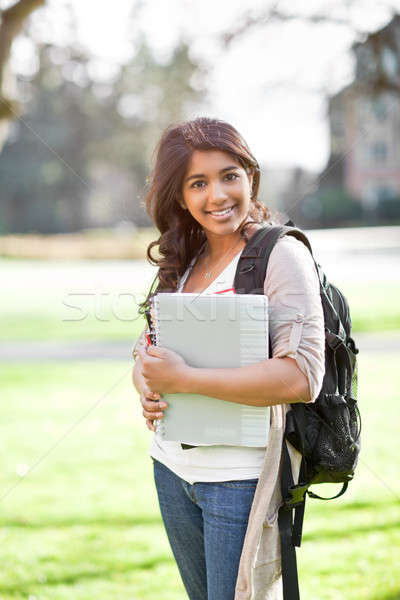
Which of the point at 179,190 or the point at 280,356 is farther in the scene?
the point at 179,190

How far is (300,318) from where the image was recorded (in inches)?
61.1

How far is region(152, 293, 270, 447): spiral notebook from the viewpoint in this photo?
159cm

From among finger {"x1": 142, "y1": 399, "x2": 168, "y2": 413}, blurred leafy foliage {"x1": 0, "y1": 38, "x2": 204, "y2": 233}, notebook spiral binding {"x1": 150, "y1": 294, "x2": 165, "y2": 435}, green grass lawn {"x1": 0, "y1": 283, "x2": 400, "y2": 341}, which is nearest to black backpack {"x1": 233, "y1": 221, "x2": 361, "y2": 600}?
notebook spiral binding {"x1": 150, "y1": 294, "x2": 165, "y2": 435}

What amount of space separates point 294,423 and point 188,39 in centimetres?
964

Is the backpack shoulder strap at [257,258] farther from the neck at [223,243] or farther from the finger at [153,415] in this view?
the finger at [153,415]

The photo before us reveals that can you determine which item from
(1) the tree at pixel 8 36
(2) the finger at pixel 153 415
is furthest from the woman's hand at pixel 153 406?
(1) the tree at pixel 8 36

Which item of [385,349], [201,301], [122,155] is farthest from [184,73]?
[122,155]

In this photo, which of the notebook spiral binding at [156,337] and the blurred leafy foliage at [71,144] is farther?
the blurred leafy foliage at [71,144]

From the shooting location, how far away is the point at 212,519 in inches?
67.6

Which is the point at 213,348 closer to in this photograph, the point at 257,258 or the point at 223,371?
the point at 223,371

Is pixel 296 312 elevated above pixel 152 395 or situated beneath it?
elevated above

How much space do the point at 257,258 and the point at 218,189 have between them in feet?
0.88

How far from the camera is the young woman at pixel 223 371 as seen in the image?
158 cm

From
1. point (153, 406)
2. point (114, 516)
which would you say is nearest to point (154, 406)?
point (153, 406)
